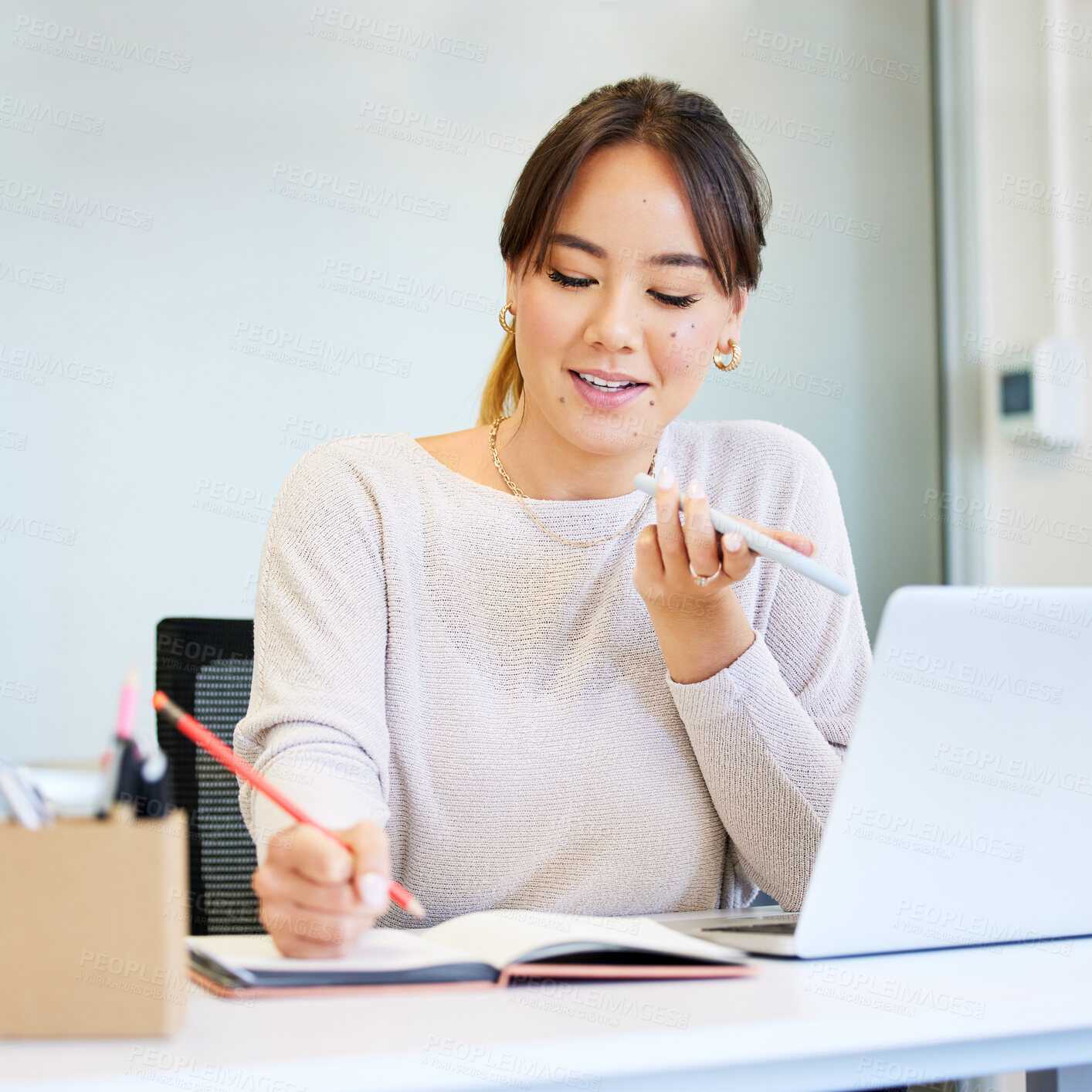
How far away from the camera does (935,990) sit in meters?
0.64

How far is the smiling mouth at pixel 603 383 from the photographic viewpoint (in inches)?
46.9

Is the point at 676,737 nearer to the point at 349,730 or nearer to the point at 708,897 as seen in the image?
the point at 708,897

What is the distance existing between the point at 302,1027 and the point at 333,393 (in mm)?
1931

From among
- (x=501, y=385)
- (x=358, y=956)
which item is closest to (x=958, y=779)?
(x=358, y=956)

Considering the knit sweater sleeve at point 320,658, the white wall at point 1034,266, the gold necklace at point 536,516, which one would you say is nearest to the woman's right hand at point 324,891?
the knit sweater sleeve at point 320,658

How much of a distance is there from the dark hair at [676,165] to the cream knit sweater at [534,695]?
256mm

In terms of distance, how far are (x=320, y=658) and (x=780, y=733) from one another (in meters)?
0.41

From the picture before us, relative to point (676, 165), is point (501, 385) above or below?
below

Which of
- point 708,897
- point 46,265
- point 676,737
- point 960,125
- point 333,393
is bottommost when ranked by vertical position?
point 708,897

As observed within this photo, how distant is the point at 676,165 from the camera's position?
1.19 meters

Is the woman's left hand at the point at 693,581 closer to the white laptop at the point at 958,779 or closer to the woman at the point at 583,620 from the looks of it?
the woman at the point at 583,620

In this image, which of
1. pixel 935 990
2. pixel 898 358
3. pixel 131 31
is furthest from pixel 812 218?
pixel 935 990

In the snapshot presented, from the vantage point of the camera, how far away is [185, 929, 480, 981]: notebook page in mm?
619

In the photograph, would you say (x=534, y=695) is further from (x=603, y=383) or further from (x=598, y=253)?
(x=598, y=253)
